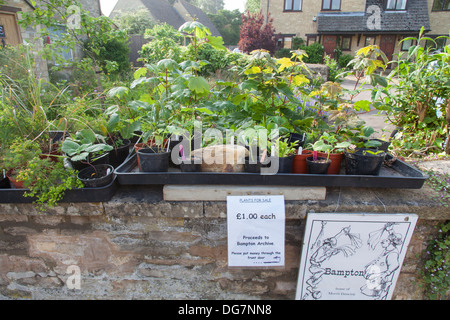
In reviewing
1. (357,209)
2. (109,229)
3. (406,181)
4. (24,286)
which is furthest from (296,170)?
(24,286)

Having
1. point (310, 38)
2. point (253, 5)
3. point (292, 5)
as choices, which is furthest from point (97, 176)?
point (253, 5)

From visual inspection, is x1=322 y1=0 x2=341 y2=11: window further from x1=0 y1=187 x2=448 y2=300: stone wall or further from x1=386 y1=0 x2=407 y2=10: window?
x1=0 y1=187 x2=448 y2=300: stone wall

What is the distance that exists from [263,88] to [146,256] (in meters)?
1.32

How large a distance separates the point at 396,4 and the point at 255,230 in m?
23.1

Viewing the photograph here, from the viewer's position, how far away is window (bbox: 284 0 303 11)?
18656mm

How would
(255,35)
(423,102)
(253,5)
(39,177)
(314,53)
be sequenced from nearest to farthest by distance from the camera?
(39,177)
(423,102)
(255,35)
(314,53)
(253,5)

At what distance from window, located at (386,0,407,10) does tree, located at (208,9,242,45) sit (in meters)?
16.9

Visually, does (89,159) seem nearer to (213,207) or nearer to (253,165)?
(213,207)

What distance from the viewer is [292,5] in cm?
1878

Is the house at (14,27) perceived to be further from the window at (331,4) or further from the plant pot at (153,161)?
the window at (331,4)

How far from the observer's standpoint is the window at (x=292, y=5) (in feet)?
61.2

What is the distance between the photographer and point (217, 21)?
33.6 meters

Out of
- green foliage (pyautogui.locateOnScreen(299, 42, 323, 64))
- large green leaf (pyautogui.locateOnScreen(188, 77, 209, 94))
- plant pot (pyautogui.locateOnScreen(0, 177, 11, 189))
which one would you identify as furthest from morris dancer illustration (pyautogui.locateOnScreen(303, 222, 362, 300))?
green foliage (pyautogui.locateOnScreen(299, 42, 323, 64))

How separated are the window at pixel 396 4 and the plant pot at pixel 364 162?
22.4 meters
